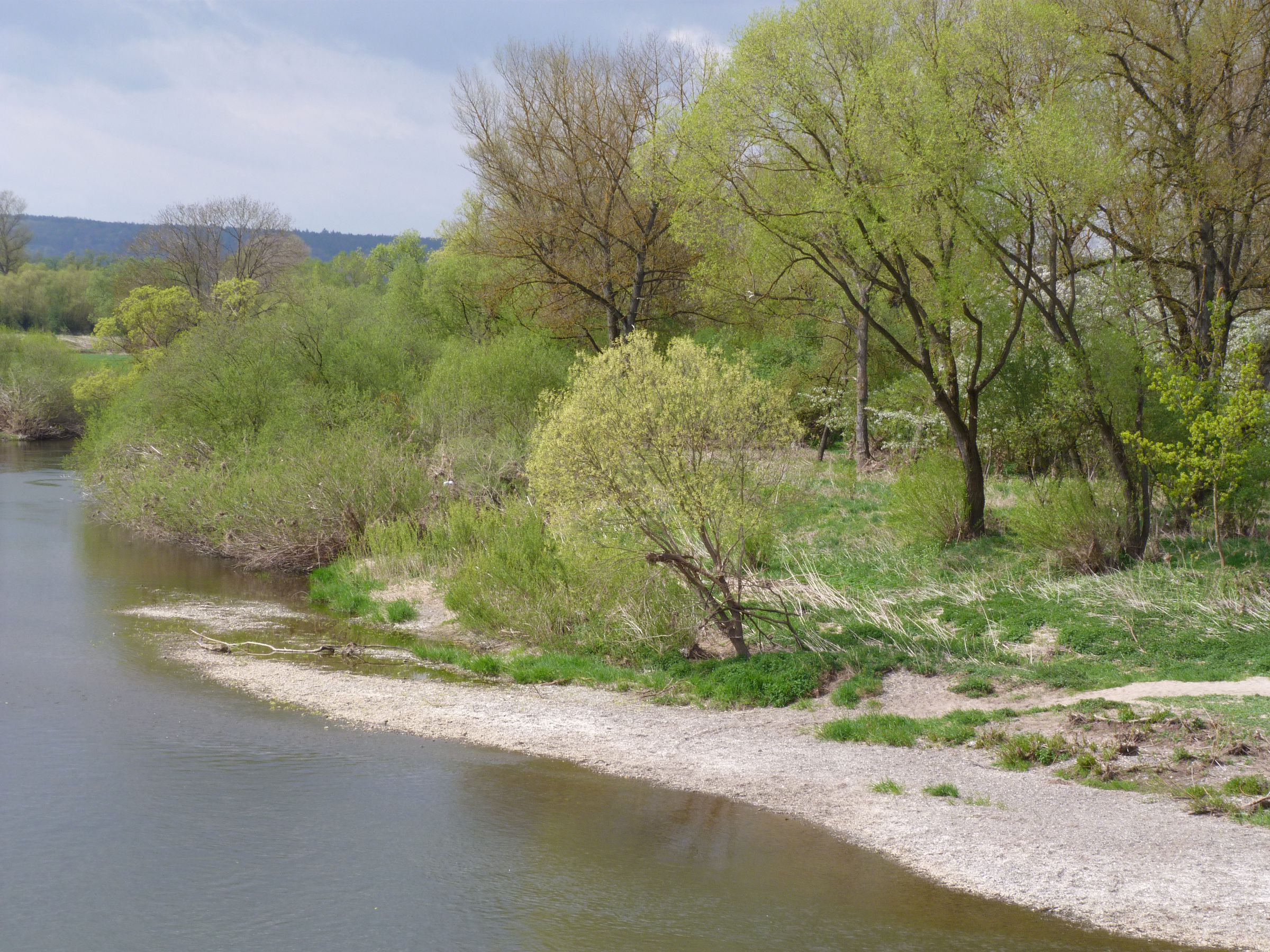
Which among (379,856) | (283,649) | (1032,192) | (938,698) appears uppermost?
(1032,192)

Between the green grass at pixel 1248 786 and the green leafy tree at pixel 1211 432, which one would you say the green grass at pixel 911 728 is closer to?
the green grass at pixel 1248 786

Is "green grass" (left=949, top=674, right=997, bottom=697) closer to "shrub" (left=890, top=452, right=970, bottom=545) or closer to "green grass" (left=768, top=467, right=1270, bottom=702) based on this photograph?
"green grass" (left=768, top=467, right=1270, bottom=702)

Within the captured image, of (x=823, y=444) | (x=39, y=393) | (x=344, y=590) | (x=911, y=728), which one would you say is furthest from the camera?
(x=39, y=393)

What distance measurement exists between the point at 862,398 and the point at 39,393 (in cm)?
5033

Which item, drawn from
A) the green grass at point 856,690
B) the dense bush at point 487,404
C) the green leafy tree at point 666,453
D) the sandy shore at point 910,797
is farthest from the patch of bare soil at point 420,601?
the green grass at point 856,690

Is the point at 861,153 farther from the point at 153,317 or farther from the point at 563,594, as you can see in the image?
the point at 153,317

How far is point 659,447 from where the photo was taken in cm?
1523

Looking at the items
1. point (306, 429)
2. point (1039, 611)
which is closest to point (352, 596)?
point (306, 429)

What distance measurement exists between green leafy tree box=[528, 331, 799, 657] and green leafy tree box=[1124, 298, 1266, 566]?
625cm

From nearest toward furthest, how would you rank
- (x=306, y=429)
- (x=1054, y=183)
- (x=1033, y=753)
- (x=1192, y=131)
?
(x=1033, y=753) < (x=1054, y=183) < (x=1192, y=131) < (x=306, y=429)

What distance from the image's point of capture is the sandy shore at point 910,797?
9.15 m

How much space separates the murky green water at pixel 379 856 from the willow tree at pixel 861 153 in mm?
10596

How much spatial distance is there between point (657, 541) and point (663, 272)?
1965cm

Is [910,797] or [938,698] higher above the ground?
[938,698]
